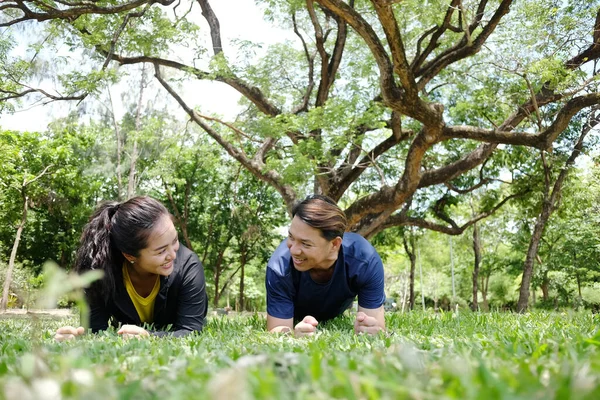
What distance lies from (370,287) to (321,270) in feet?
1.36

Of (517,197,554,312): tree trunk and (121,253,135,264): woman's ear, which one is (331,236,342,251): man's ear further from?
(517,197,554,312): tree trunk

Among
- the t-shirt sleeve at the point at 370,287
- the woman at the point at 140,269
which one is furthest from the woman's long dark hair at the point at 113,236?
the t-shirt sleeve at the point at 370,287

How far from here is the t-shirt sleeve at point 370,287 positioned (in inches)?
157

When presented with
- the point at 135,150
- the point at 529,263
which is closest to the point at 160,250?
the point at 529,263

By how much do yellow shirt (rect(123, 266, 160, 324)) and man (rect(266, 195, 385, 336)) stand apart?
86 centimetres

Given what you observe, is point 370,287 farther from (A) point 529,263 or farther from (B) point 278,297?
(A) point 529,263

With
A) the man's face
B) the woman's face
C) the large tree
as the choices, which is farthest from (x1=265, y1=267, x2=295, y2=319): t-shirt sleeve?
the large tree

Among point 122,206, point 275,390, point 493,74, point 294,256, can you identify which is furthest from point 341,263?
point 493,74

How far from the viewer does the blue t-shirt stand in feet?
13.0

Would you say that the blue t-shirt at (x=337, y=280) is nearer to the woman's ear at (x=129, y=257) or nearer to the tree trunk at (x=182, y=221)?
the woman's ear at (x=129, y=257)

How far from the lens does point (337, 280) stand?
409 cm

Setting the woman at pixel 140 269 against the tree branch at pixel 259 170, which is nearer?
the woman at pixel 140 269

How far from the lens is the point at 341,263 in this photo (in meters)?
4.05

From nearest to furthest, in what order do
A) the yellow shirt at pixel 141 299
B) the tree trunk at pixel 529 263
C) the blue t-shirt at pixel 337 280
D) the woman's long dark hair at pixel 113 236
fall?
1. the woman's long dark hair at pixel 113 236
2. the yellow shirt at pixel 141 299
3. the blue t-shirt at pixel 337 280
4. the tree trunk at pixel 529 263
